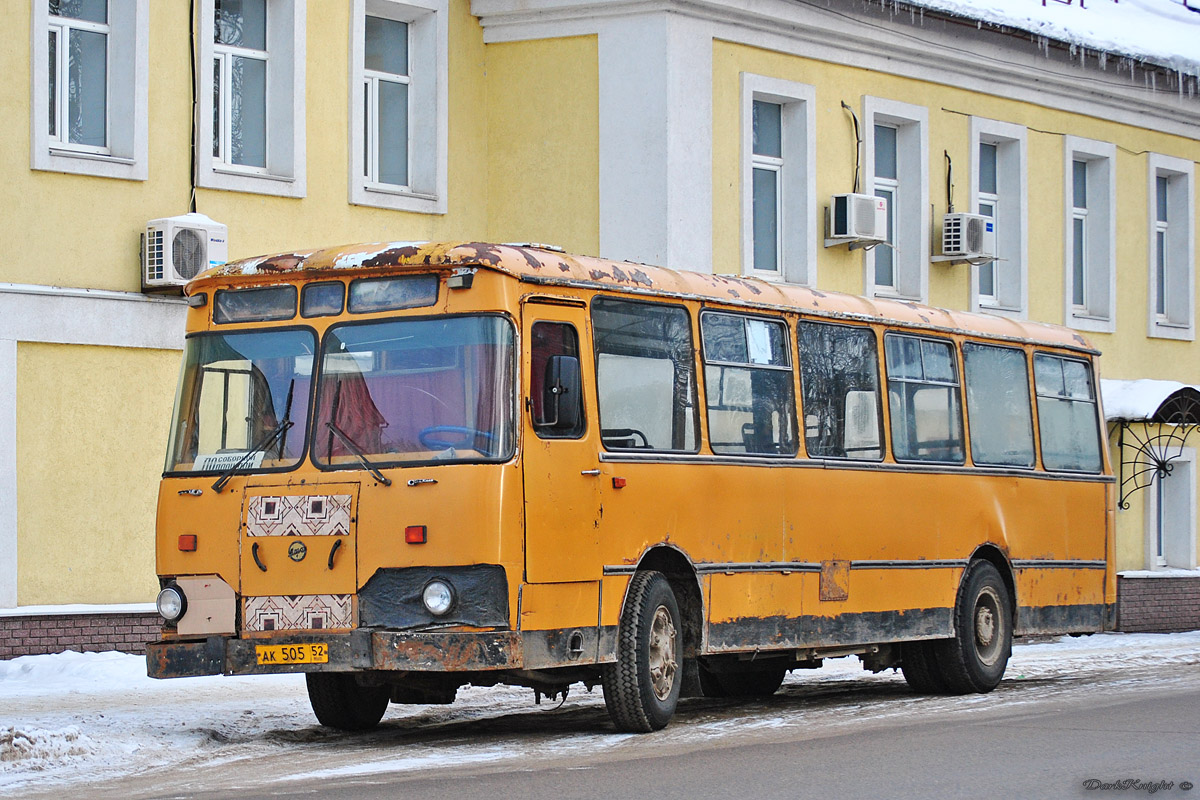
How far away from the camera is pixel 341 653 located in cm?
1072

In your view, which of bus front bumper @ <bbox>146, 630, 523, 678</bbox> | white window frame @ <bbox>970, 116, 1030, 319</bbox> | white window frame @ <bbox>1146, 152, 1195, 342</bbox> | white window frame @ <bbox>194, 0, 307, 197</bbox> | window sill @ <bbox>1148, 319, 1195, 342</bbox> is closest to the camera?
bus front bumper @ <bbox>146, 630, 523, 678</bbox>

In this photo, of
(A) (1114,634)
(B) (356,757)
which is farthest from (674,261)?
(B) (356,757)

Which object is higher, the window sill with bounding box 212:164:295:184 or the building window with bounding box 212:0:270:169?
the building window with bounding box 212:0:270:169

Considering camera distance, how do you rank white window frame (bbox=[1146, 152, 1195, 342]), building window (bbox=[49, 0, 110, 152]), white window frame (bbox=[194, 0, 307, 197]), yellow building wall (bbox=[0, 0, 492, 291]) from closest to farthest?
yellow building wall (bbox=[0, 0, 492, 291]), building window (bbox=[49, 0, 110, 152]), white window frame (bbox=[194, 0, 307, 197]), white window frame (bbox=[1146, 152, 1195, 342])

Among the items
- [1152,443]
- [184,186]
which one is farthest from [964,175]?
[184,186]

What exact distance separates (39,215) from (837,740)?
948 centimetres

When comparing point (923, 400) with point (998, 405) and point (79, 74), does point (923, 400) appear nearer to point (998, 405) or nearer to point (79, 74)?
point (998, 405)

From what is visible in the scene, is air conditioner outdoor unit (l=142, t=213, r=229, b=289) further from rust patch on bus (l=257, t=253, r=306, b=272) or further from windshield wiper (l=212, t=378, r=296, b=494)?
windshield wiper (l=212, t=378, r=296, b=494)

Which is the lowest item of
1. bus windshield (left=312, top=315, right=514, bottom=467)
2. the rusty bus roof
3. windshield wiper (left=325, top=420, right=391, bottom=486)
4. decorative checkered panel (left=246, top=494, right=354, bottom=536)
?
decorative checkered panel (left=246, top=494, right=354, bottom=536)

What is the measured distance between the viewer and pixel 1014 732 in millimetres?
11648

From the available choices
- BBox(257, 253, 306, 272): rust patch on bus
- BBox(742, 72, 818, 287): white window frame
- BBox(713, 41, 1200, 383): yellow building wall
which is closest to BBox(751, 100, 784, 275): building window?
BBox(742, 72, 818, 287): white window frame

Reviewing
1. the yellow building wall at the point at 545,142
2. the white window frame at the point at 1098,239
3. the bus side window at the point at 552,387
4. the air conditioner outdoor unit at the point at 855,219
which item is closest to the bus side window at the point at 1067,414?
the air conditioner outdoor unit at the point at 855,219

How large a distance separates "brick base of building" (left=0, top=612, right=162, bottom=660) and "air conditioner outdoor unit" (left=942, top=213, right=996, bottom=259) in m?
11.5

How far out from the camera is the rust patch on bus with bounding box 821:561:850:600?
1372cm
